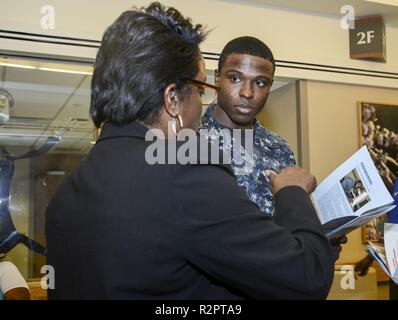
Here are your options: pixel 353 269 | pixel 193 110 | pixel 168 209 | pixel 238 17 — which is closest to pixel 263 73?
pixel 193 110

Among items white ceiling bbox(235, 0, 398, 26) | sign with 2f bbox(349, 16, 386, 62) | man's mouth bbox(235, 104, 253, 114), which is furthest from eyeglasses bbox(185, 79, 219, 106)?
sign with 2f bbox(349, 16, 386, 62)

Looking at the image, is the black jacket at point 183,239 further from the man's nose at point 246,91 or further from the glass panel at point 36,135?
the glass panel at point 36,135

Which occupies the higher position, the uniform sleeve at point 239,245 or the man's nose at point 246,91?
the man's nose at point 246,91

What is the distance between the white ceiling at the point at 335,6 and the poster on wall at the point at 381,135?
67 cm

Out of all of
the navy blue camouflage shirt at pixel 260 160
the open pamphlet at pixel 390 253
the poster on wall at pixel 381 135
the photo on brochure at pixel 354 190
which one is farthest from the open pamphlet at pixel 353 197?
the poster on wall at pixel 381 135

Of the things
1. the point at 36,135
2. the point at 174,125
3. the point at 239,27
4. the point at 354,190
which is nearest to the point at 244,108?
the point at 354,190

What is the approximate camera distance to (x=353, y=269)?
9.46 feet

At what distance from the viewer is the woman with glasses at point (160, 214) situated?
2.37ft

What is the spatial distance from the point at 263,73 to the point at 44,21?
1.44 m

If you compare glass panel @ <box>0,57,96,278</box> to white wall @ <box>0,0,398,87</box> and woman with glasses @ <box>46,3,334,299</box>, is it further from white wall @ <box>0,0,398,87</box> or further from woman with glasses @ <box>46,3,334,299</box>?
woman with glasses @ <box>46,3,334,299</box>

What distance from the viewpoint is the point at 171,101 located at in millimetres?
862

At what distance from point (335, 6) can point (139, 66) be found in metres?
2.62

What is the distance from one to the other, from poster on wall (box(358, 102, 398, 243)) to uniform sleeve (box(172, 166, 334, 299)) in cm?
277

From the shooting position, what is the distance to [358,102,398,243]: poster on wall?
3.29m
